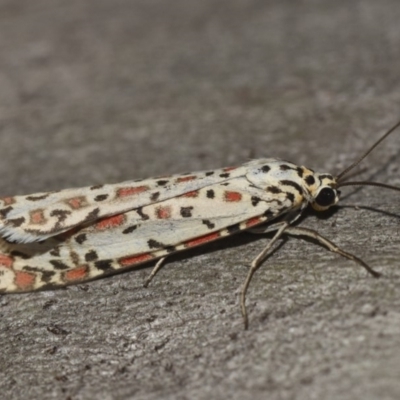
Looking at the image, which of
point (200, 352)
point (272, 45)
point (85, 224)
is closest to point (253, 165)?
point (85, 224)

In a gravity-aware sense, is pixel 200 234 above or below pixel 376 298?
above

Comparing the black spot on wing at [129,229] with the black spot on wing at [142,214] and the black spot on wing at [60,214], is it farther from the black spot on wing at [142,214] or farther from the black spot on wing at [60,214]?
the black spot on wing at [60,214]

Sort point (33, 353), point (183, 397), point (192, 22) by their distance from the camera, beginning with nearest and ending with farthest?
point (183, 397), point (33, 353), point (192, 22)

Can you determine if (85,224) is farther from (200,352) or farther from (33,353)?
(200,352)

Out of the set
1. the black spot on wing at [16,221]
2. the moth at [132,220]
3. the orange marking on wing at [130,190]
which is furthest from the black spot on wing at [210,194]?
the black spot on wing at [16,221]

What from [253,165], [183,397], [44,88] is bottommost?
[183,397]

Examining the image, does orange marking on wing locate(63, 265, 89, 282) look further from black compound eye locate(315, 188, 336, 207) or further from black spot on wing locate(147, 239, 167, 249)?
black compound eye locate(315, 188, 336, 207)
